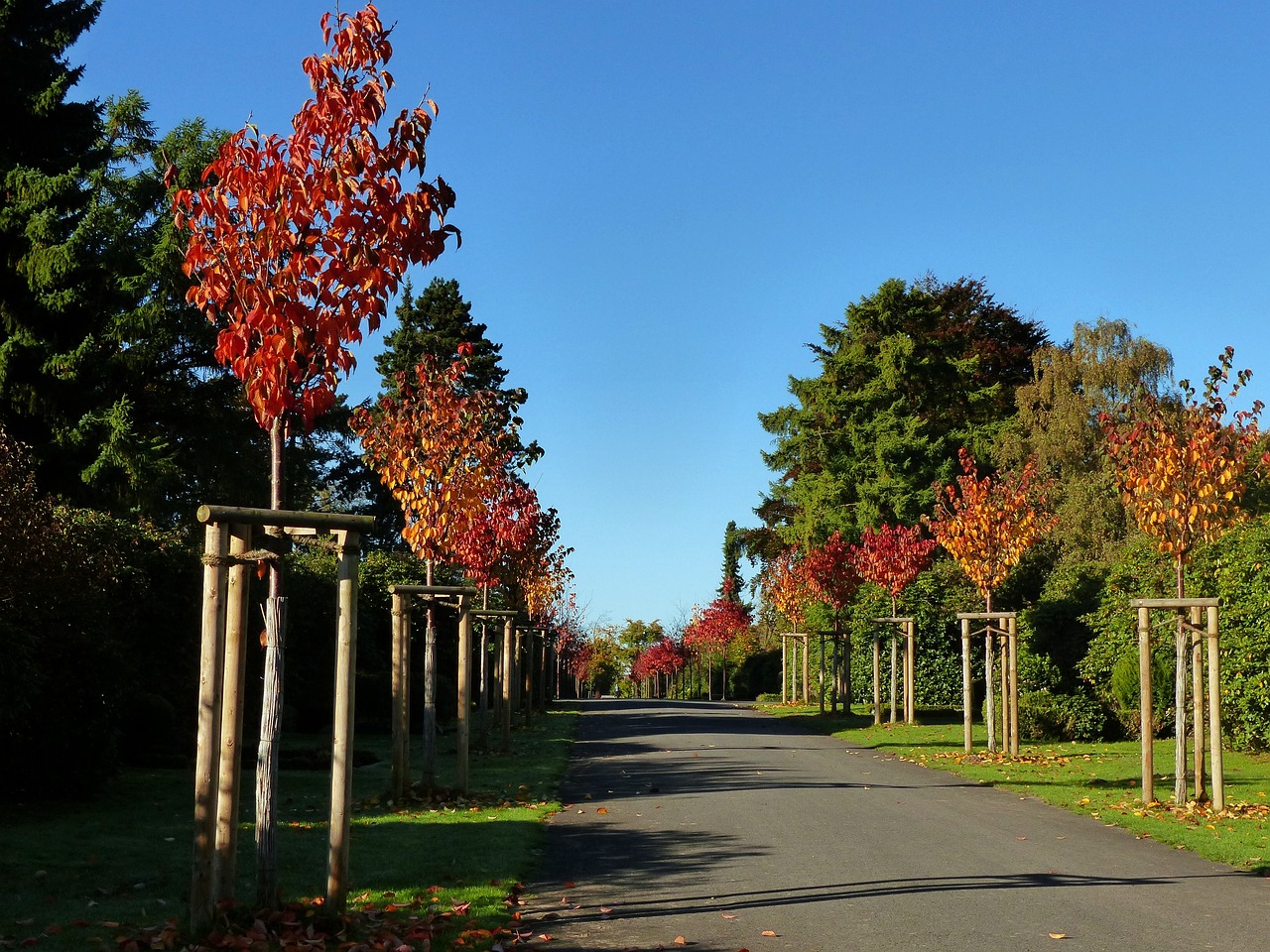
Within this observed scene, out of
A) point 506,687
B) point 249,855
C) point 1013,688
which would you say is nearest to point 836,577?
point 1013,688

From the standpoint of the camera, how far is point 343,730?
23.8 ft

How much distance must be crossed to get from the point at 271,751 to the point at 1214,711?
10.4 metres

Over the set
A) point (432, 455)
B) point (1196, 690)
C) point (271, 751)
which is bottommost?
point (1196, 690)

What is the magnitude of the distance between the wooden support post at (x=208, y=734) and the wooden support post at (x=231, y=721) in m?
0.10

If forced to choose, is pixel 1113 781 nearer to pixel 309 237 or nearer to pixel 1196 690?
pixel 1196 690

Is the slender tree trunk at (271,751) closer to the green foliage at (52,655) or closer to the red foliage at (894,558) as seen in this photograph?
the green foliage at (52,655)

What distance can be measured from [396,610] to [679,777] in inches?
213

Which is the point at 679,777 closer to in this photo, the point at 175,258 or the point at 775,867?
the point at 775,867

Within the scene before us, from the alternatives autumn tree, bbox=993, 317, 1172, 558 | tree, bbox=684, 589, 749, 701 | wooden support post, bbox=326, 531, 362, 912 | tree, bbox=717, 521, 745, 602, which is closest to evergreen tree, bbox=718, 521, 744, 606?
tree, bbox=717, 521, 745, 602

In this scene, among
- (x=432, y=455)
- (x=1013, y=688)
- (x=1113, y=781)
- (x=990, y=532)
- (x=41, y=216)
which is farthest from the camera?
(x=41, y=216)

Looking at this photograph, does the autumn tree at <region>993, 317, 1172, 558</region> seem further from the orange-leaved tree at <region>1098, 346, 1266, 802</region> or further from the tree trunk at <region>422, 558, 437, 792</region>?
the tree trunk at <region>422, 558, 437, 792</region>

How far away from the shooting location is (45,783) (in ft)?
41.4

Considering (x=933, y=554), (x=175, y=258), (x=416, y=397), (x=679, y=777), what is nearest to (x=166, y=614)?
(x=416, y=397)

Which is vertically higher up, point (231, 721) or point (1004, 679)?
point (231, 721)
